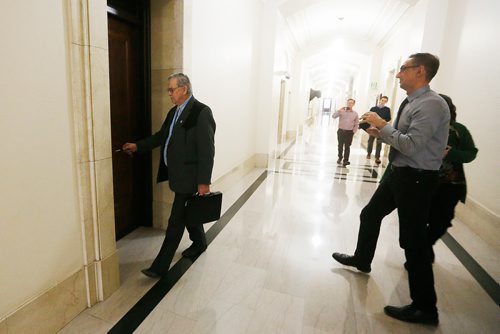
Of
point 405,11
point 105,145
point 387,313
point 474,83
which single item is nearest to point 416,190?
point 387,313

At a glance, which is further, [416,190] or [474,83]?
[474,83]

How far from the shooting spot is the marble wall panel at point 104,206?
1.88m

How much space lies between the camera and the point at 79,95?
66.5 inches

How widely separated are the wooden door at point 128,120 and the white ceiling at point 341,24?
4395 millimetres

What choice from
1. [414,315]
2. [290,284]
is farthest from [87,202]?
[414,315]

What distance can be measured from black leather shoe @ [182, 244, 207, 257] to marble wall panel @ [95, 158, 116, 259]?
0.73 metres

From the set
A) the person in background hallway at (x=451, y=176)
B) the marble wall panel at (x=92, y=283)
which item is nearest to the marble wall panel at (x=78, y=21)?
the marble wall panel at (x=92, y=283)

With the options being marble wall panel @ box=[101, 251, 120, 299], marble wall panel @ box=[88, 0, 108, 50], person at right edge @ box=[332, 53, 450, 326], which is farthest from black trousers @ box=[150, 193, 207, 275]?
person at right edge @ box=[332, 53, 450, 326]

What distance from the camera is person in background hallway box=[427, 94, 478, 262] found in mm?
2115

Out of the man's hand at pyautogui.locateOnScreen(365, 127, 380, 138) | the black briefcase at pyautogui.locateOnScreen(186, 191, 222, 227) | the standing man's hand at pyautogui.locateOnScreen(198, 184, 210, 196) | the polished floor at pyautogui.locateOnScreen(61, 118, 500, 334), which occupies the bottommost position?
the polished floor at pyautogui.locateOnScreen(61, 118, 500, 334)

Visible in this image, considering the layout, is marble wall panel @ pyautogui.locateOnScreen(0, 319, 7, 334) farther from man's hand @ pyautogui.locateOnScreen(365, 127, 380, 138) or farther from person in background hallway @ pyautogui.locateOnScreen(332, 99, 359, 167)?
person in background hallway @ pyautogui.locateOnScreen(332, 99, 359, 167)

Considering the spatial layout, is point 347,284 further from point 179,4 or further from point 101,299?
point 179,4

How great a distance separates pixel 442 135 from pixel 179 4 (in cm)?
245

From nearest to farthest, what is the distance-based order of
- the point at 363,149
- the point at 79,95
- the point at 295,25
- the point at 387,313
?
the point at 79,95 < the point at 387,313 < the point at 295,25 < the point at 363,149
